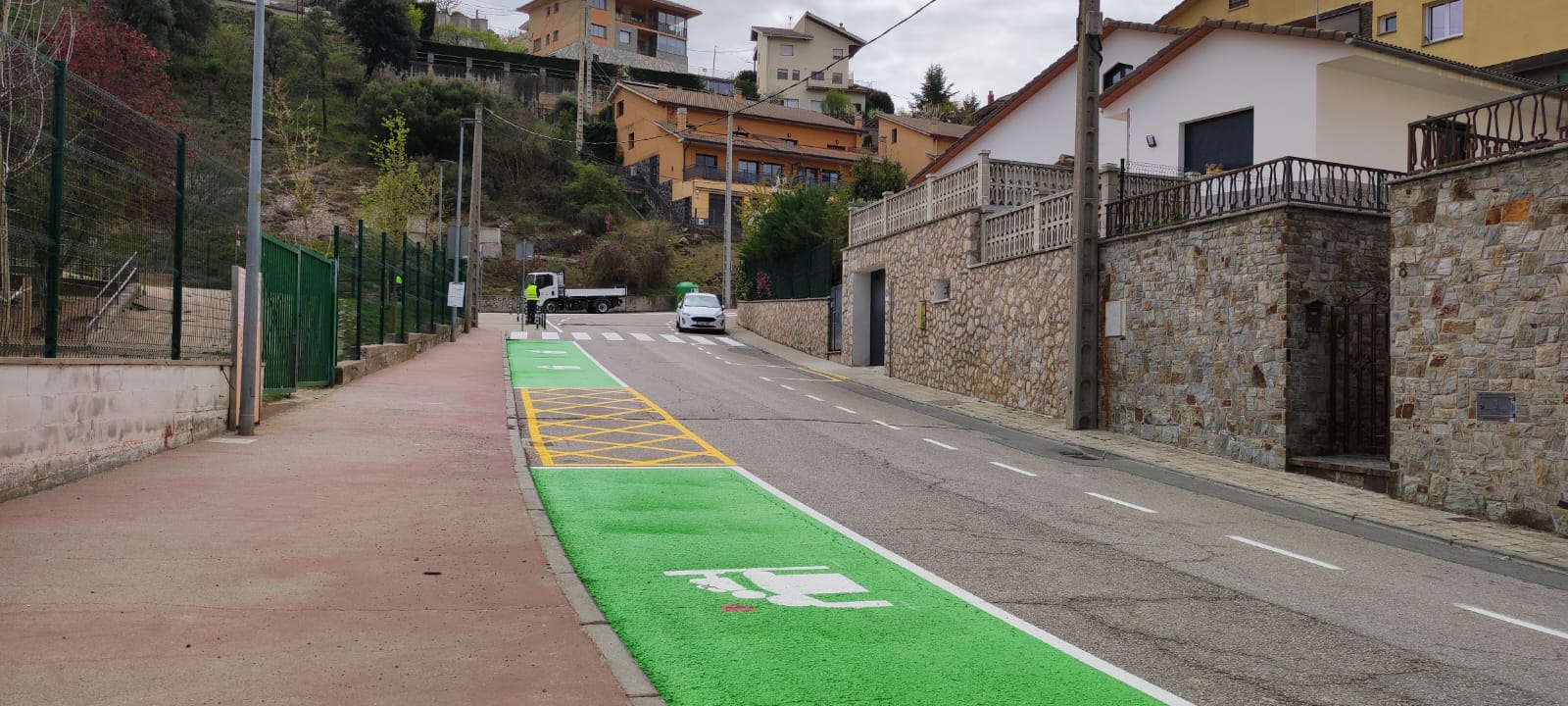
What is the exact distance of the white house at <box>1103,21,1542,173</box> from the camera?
921 inches

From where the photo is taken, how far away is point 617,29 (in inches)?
3873

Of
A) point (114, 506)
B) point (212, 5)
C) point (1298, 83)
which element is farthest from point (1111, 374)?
point (212, 5)

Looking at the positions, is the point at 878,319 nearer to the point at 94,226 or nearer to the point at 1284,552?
the point at 1284,552

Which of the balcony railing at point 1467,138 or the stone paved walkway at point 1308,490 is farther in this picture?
the balcony railing at point 1467,138

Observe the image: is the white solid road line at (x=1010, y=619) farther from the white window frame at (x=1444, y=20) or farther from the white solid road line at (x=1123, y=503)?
the white window frame at (x=1444, y=20)

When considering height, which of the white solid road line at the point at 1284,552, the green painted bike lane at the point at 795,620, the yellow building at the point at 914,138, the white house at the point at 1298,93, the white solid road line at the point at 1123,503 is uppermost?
the yellow building at the point at 914,138

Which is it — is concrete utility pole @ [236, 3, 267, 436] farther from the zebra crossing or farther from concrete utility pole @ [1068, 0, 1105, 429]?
the zebra crossing

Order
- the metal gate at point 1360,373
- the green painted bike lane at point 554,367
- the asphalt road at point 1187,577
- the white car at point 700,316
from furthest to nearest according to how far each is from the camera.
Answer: the white car at point 700,316
the green painted bike lane at point 554,367
the metal gate at point 1360,373
the asphalt road at point 1187,577

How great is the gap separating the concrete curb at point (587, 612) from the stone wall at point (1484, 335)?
31.1 ft

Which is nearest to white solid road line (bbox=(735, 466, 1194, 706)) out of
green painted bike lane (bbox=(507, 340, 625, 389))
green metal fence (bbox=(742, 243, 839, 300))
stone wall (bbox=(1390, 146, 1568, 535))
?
stone wall (bbox=(1390, 146, 1568, 535))

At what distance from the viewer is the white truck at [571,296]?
190 ft

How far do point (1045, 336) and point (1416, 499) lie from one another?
8.88 meters

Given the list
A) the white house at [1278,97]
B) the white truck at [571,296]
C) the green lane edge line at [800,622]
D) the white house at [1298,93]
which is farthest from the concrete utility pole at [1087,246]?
the white truck at [571,296]

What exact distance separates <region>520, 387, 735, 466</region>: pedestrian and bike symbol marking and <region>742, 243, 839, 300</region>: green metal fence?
15840 mm
